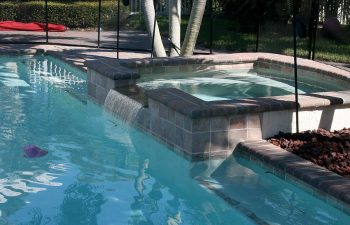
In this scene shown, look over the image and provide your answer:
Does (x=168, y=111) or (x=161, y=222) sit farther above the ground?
(x=168, y=111)

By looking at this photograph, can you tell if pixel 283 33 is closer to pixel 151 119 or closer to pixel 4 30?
pixel 4 30

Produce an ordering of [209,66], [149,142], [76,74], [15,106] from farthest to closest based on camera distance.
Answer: [76,74], [209,66], [15,106], [149,142]

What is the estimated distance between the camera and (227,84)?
38.3 feet

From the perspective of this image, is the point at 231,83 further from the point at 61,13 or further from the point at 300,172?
the point at 61,13

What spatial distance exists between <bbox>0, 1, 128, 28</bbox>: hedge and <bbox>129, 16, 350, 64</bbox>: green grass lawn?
2.48 metres

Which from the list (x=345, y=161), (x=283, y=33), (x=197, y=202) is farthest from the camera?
(x=283, y=33)

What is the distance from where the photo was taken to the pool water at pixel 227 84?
1080 cm

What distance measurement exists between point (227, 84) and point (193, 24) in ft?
6.87

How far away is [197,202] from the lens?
6570 millimetres

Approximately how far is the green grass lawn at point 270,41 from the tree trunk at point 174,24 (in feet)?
11.7

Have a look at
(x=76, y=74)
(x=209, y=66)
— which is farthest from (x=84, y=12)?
(x=209, y=66)

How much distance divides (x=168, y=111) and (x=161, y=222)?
2.24m

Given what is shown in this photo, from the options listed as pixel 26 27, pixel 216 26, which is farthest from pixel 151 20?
pixel 26 27

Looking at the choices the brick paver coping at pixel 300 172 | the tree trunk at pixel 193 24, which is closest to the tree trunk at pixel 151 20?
the tree trunk at pixel 193 24
